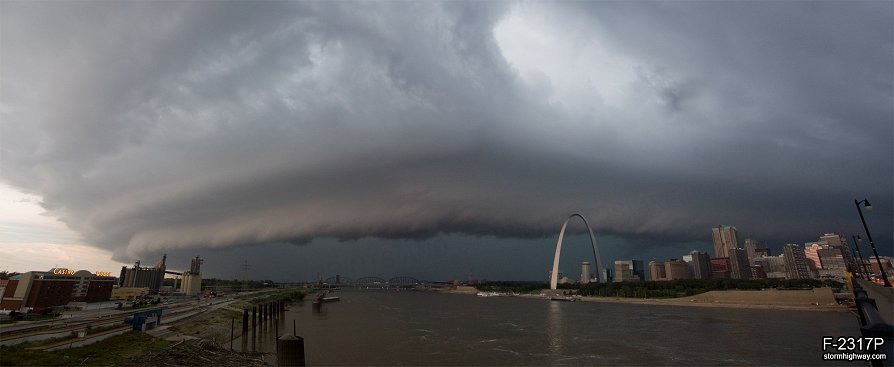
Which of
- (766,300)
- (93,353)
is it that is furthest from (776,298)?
(93,353)

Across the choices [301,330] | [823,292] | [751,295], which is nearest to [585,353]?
[301,330]

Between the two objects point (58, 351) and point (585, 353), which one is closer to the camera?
point (58, 351)

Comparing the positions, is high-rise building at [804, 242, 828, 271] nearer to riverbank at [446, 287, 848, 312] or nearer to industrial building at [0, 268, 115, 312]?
riverbank at [446, 287, 848, 312]

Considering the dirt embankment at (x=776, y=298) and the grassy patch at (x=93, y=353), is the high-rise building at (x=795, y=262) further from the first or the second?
the grassy patch at (x=93, y=353)

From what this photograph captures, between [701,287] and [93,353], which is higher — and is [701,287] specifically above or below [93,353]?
above

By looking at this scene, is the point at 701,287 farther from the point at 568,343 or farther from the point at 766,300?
the point at 568,343

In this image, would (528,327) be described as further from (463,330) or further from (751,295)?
(751,295)
